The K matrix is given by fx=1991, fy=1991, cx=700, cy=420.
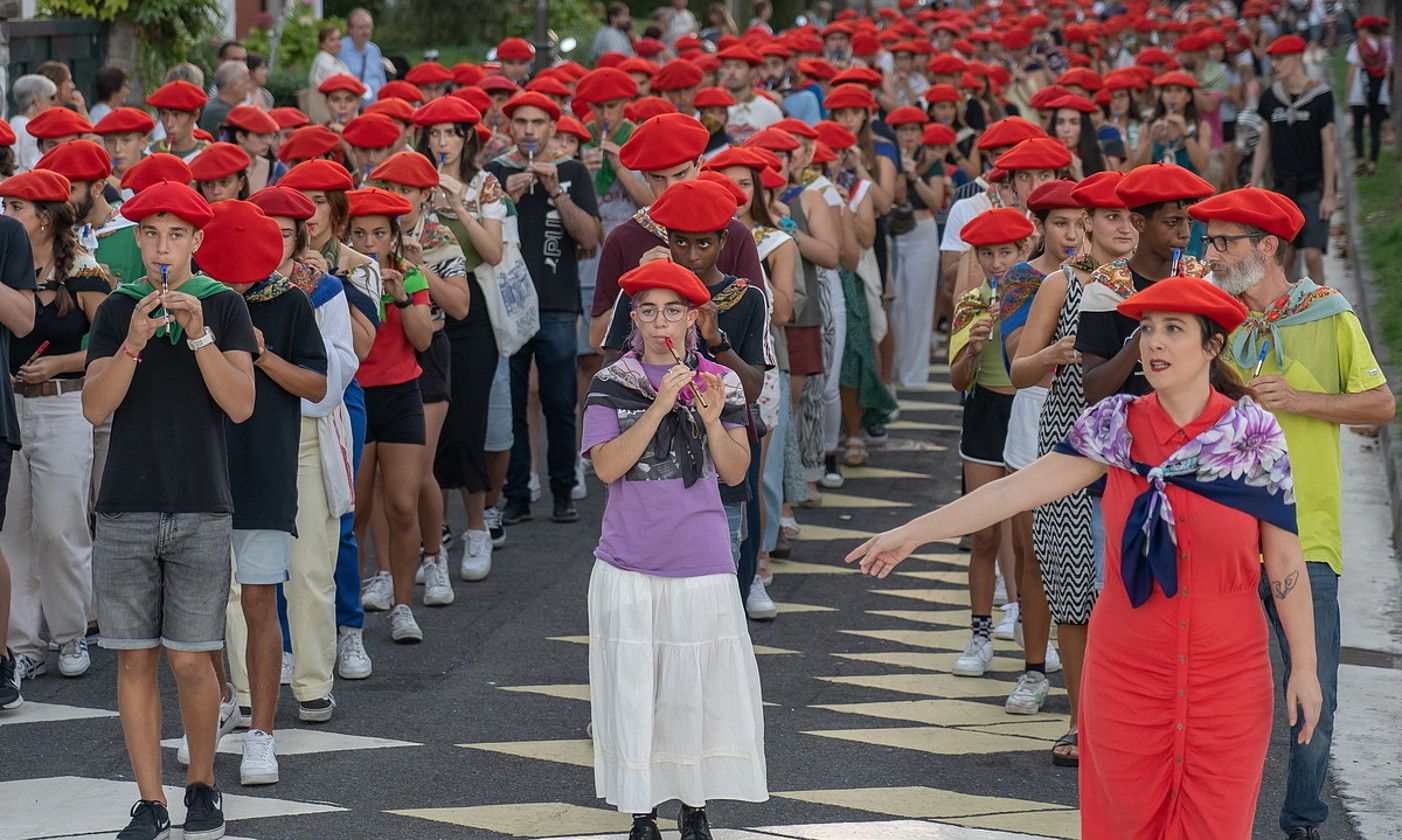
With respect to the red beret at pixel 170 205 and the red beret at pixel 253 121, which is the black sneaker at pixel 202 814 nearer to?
the red beret at pixel 170 205

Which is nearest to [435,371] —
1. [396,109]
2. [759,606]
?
[759,606]

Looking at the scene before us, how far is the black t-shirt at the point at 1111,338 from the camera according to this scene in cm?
647

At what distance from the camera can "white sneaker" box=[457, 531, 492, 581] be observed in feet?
33.0

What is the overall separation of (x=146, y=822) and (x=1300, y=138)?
12369 millimetres

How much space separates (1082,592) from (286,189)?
133 inches

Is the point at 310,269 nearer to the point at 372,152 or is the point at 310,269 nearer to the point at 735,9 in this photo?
the point at 372,152

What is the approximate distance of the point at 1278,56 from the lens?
1633 cm

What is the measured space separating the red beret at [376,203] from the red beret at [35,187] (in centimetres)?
127

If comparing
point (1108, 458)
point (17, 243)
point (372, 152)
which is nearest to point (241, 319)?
point (17, 243)

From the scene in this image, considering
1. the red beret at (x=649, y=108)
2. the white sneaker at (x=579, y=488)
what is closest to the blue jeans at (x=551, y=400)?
the white sneaker at (x=579, y=488)

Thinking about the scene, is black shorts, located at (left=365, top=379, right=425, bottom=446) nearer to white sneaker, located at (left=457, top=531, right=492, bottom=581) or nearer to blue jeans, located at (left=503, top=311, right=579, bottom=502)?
white sneaker, located at (left=457, top=531, right=492, bottom=581)

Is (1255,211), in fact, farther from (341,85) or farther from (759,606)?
(341,85)

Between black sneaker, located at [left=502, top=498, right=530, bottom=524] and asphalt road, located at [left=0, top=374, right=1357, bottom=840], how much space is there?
43.4 inches

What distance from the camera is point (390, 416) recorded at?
29.0ft
